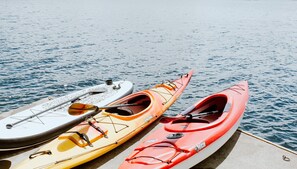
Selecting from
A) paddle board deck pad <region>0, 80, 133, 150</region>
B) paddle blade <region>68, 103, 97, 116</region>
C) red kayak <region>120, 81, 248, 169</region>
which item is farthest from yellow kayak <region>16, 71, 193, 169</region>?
paddle board deck pad <region>0, 80, 133, 150</region>

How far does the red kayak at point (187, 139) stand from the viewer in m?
5.61

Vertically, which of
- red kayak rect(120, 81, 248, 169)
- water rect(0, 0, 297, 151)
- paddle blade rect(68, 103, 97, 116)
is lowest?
water rect(0, 0, 297, 151)

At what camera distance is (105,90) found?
10.6 meters

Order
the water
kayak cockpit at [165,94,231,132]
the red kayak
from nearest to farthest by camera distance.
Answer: the red kayak, kayak cockpit at [165,94,231,132], the water

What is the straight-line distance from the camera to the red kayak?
5.61 meters

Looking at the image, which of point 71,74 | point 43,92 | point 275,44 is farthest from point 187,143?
point 275,44

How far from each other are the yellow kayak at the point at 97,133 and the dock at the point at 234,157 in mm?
225

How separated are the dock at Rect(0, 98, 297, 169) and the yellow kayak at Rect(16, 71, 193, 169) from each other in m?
0.22

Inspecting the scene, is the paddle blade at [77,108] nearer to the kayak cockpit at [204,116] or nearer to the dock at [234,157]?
the dock at [234,157]

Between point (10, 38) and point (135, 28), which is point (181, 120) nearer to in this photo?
point (10, 38)

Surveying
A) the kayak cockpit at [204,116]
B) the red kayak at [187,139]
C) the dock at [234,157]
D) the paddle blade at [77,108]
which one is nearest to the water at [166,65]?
the kayak cockpit at [204,116]

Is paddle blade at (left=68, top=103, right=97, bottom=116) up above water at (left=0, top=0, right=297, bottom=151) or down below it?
above

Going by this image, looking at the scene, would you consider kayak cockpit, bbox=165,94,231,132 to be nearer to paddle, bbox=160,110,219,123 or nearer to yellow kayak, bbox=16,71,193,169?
paddle, bbox=160,110,219,123

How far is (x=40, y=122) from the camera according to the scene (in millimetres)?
7754
